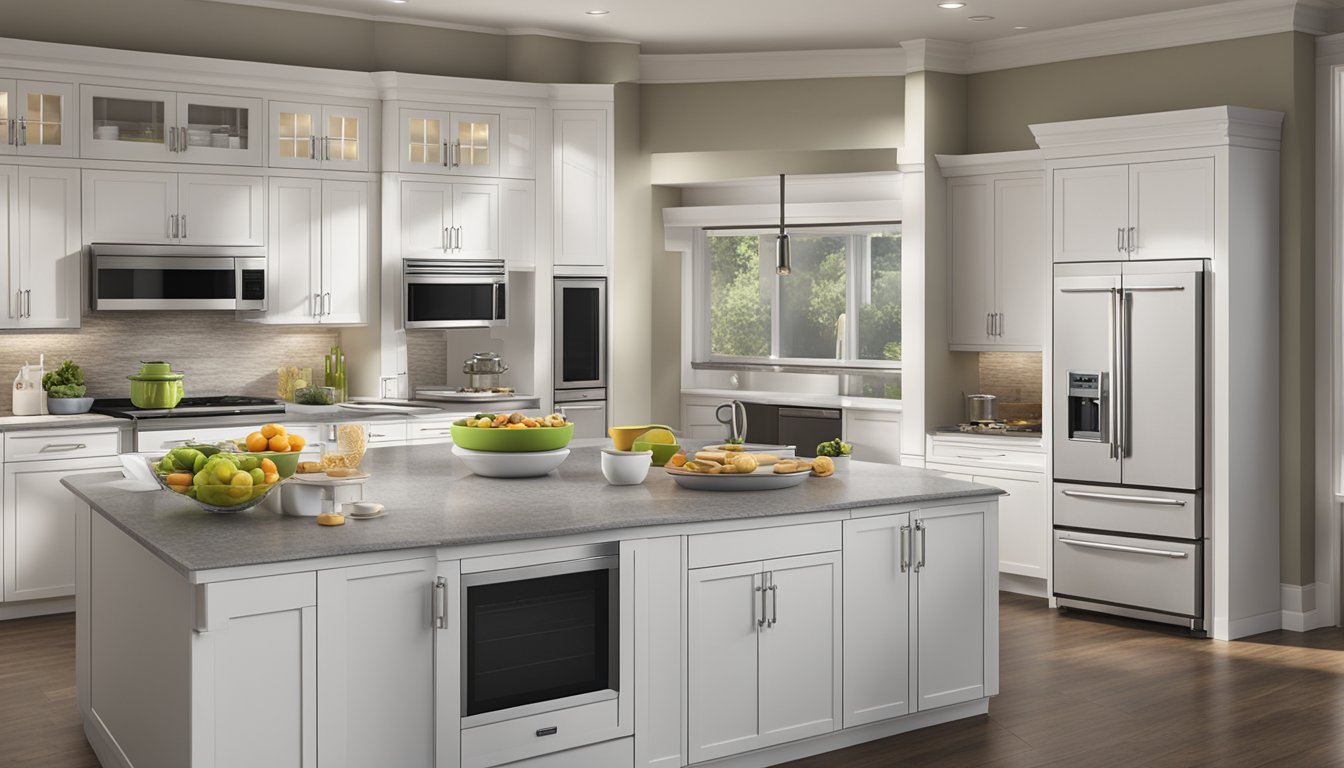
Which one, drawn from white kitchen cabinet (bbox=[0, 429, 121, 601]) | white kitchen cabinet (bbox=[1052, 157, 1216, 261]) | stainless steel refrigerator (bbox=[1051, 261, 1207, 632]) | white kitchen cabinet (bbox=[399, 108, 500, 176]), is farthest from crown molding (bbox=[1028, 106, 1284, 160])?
white kitchen cabinet (bbox=[0, 429, 121, 601])

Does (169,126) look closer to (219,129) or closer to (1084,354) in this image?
(219,129)

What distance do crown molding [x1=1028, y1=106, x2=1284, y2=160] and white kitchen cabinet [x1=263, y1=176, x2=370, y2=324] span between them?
3.67 meters

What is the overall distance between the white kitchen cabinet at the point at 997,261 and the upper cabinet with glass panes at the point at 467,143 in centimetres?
252

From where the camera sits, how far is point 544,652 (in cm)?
380

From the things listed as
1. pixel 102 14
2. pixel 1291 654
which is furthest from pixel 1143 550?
pixel 102 14

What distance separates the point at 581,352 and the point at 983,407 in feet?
7.84

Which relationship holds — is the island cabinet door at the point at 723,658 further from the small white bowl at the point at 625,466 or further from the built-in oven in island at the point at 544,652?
the small white bowl at the point at 625,466

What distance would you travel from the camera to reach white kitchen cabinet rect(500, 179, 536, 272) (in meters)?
7.50

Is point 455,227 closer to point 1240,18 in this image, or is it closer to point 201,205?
point 201,205

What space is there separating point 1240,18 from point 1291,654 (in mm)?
3108

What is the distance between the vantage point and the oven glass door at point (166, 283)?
21.1ft

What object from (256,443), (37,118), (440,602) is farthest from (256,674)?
(37,118)

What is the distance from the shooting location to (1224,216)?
610 cm

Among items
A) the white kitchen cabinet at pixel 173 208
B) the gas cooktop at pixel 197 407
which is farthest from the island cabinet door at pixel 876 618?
the white kitchen cabinet at pixel 173 208
